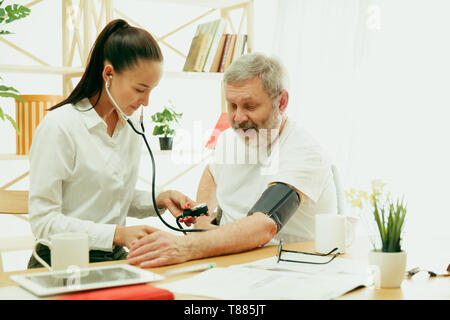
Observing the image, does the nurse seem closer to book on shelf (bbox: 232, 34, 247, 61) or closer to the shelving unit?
the shelving unit

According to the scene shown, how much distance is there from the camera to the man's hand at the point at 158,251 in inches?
48.6

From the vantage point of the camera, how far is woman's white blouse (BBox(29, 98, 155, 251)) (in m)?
1.47

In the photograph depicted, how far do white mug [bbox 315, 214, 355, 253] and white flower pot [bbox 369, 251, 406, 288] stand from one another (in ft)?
1.02

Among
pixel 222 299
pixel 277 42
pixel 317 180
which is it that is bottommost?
pixel 222 299

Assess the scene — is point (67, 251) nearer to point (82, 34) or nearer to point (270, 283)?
point (270, 283)

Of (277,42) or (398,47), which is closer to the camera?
(398,47)

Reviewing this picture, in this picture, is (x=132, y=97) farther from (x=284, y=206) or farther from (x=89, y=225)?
(x=284, y=206)

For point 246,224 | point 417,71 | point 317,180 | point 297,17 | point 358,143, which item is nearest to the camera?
point 246,224

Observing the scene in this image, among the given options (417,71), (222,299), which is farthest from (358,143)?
(222,299)

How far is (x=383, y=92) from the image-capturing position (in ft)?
8.83

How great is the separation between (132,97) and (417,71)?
1.50 metres

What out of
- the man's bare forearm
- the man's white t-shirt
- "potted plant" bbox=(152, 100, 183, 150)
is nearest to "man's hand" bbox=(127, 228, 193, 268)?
the man's bare forearm

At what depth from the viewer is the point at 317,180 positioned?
5.16ft

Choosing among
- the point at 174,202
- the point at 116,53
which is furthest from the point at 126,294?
the point at 116,53
